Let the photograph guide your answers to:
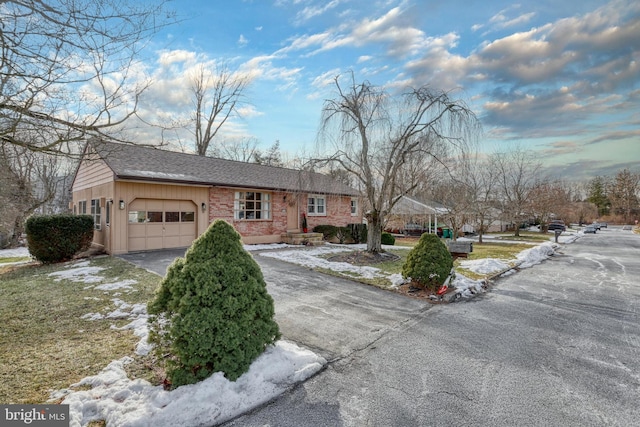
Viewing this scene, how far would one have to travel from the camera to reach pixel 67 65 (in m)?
3.83

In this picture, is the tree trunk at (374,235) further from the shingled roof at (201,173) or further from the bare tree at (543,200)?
the bare tree at (543,200)

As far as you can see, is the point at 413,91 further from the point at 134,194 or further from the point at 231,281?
the point at 134,194

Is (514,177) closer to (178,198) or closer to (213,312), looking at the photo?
(178,198)

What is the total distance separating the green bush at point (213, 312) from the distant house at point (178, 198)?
7859 millimetres

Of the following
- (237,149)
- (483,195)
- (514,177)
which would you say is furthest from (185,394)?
(514,177)

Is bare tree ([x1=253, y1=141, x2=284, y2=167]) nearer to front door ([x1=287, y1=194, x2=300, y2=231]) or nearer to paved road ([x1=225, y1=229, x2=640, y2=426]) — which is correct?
front door ([x1=287, y1=194, x2=300, y2=231])

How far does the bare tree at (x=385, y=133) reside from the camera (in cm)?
973

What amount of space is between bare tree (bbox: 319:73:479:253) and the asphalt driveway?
4.38 meters

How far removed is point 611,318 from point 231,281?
659 cm

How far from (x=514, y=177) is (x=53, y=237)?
31.3 m

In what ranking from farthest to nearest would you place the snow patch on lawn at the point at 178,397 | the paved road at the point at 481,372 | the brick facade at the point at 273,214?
1. the brick facade at the point at 273,214
2. the paved road at the point at 481,372
3. the snow patch on lawn at the point at 178,397

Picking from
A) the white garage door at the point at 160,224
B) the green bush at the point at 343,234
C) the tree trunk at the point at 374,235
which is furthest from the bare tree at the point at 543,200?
the white garage door at the point at 160,224

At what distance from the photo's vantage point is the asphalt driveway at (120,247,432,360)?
415cm

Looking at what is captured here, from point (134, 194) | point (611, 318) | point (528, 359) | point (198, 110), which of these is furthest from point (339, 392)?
point (198, 110)
